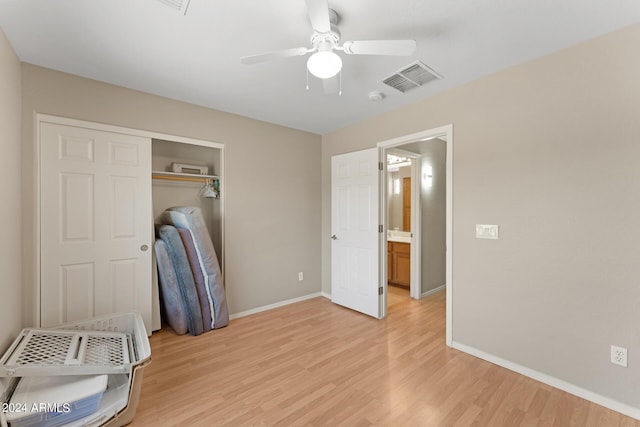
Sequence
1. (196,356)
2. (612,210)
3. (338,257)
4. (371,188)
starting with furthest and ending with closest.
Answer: (338,257)
(371,188)
(196,356)
(612,210)

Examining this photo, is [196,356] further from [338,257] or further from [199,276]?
[338,257]

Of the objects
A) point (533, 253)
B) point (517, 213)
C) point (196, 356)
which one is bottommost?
point (196, 356)

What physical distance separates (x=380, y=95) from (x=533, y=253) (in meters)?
1.93

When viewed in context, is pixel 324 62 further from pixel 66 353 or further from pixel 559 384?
pixel 559 384

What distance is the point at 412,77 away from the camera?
2340 mm

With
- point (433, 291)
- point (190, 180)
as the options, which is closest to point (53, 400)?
point (190, 180)

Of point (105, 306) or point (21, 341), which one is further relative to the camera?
point (105, 306)

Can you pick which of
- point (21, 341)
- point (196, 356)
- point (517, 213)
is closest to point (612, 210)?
point (517, 213)

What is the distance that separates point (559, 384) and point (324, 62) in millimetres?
2727

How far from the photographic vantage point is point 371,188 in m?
3.27

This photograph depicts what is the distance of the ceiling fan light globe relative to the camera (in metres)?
1.44

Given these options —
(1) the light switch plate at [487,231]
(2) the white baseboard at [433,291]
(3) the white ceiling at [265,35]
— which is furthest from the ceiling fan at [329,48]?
(2) the white baseboard at [433,291]

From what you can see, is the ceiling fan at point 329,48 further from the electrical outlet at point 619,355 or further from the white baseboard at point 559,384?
the white baseboard at point 559,384

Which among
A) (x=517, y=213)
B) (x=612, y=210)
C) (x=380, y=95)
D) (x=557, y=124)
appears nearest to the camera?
(x=612, y=210)
